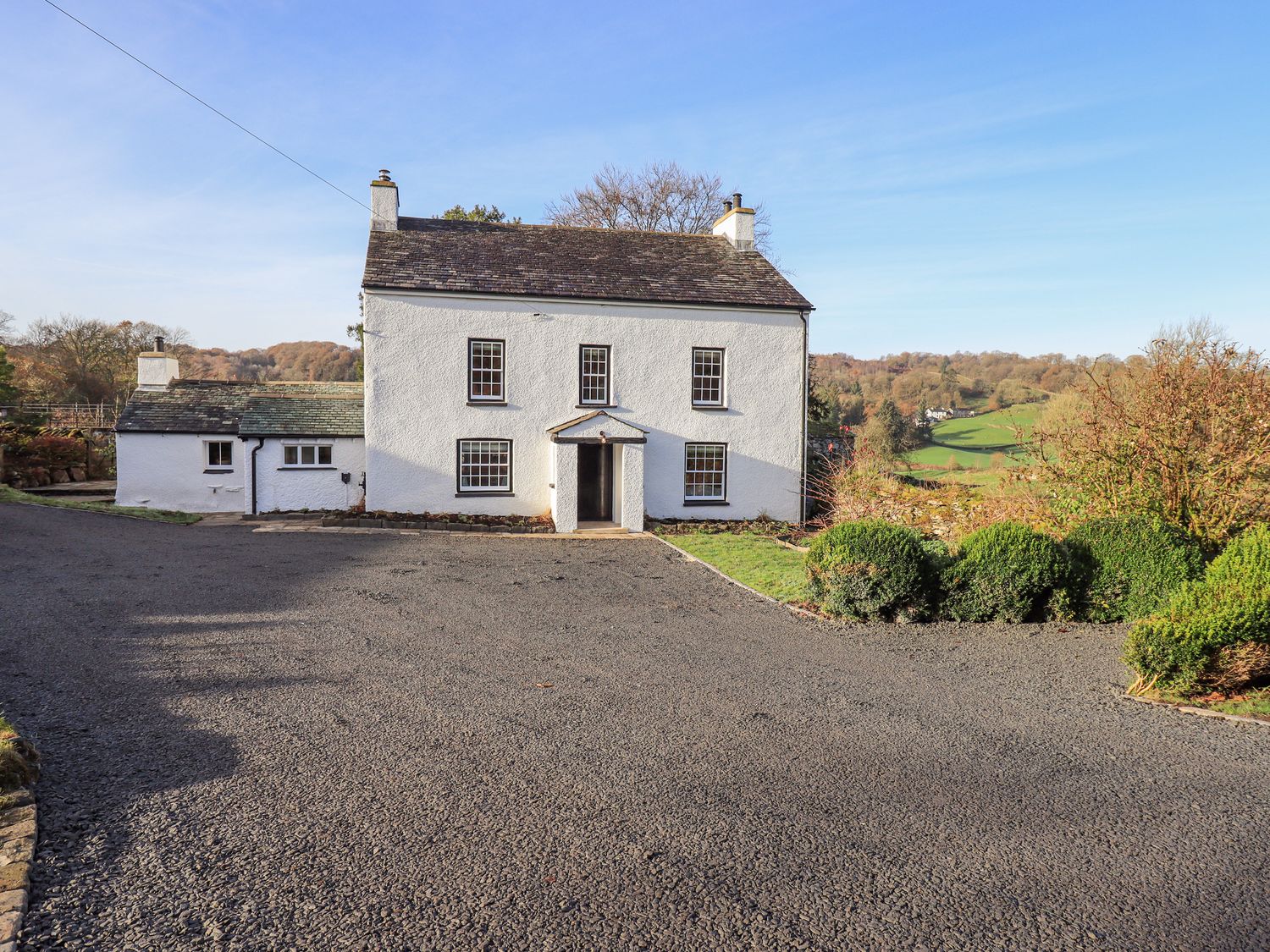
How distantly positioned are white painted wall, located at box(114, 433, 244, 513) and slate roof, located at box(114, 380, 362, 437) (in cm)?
32

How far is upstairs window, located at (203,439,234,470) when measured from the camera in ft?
78.0

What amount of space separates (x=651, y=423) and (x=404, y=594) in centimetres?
1078

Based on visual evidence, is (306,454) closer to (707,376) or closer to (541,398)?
(541,398)

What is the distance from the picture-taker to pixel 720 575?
1371cm

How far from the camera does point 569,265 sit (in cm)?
2194

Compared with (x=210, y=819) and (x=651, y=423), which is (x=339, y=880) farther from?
(x=651, y=423)

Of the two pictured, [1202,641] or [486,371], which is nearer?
[1202,641]

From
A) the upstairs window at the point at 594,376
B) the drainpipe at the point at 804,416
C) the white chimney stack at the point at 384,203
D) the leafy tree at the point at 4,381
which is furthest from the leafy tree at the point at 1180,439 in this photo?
the leafy tree at the point at 4,381

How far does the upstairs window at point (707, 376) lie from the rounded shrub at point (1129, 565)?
1214 centimetres

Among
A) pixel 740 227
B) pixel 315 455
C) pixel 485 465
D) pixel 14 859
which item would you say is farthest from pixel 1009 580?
pixel 315 455

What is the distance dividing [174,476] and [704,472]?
51.1ft

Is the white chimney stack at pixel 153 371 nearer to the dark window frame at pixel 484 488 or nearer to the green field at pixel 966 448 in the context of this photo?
the dark window frame at pixel 484 488

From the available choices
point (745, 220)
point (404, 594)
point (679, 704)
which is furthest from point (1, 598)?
point (745, 220)

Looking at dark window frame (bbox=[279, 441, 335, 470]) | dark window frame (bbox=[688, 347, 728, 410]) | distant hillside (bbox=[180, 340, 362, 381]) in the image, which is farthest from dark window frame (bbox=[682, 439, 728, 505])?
distant hillside (bbox=[180, 340, 362, 381])
